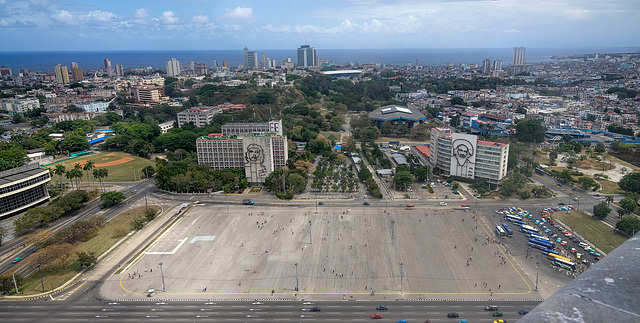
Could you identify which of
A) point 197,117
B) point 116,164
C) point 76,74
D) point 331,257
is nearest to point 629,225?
point 331,257

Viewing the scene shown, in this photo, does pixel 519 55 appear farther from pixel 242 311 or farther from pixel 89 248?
pixel 89 248

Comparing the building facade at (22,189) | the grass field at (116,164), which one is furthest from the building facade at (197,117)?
the building facade at (22,189)

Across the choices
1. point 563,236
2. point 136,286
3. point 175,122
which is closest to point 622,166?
point 563,236

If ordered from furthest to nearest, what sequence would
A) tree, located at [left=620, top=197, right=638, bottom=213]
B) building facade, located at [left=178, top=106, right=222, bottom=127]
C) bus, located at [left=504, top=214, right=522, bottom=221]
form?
building facade, located at [left=178, top=106, right=222, bottom=127], bus, located at [left=504, top=214, right=522, bottom=221], tree, located at [left=620, top=197, right=638, bottom=213]

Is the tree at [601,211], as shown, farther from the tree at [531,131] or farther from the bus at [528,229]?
the tree at [531,131]

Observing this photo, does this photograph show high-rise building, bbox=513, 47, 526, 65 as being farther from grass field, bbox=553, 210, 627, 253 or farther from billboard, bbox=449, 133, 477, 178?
grass field, bbox=553, 210, 627, 253

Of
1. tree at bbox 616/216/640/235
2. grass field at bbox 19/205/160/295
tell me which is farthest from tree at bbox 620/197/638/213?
grass field at bbox 19/205/160/295

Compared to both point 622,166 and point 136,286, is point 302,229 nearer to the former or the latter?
point 136,286
